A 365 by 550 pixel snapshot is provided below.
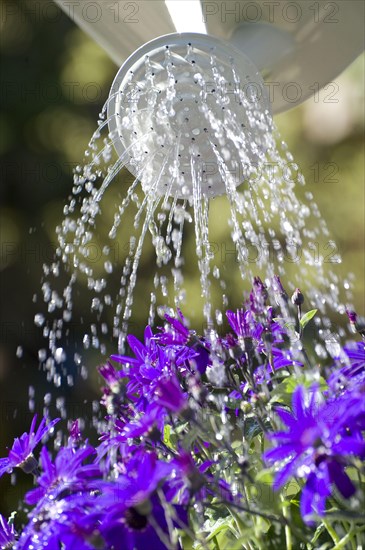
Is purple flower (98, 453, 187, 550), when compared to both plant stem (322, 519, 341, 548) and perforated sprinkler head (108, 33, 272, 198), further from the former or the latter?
perforated sprinkler head (108, 33, 272, 198)

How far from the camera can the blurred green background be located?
11.3 ft

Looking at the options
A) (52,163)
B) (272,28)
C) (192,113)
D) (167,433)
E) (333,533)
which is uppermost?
(52,163)

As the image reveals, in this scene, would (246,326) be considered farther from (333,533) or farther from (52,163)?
(52,163)

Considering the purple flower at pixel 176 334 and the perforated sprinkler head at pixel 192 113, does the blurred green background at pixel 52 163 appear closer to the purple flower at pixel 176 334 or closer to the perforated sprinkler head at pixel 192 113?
the perforated sprinkler head at pixel 192 113

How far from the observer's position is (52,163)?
12.8ft

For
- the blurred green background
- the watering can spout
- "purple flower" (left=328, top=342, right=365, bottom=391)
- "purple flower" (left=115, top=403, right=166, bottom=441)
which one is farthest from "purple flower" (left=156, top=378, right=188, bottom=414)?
the blurred green background

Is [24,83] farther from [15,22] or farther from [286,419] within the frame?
[286,419]

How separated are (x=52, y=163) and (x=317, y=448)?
352 cm

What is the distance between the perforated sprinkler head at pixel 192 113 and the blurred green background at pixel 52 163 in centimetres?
221

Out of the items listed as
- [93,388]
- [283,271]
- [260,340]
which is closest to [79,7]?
[260,340]

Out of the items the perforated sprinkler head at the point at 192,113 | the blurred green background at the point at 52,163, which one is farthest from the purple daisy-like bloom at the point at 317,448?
the blurred green background at the point at 52,163

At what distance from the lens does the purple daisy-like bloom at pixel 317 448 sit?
0.51 meters

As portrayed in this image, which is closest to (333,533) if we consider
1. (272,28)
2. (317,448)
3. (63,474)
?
(317,448)

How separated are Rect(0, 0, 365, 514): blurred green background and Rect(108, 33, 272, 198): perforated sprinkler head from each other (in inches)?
87.2
